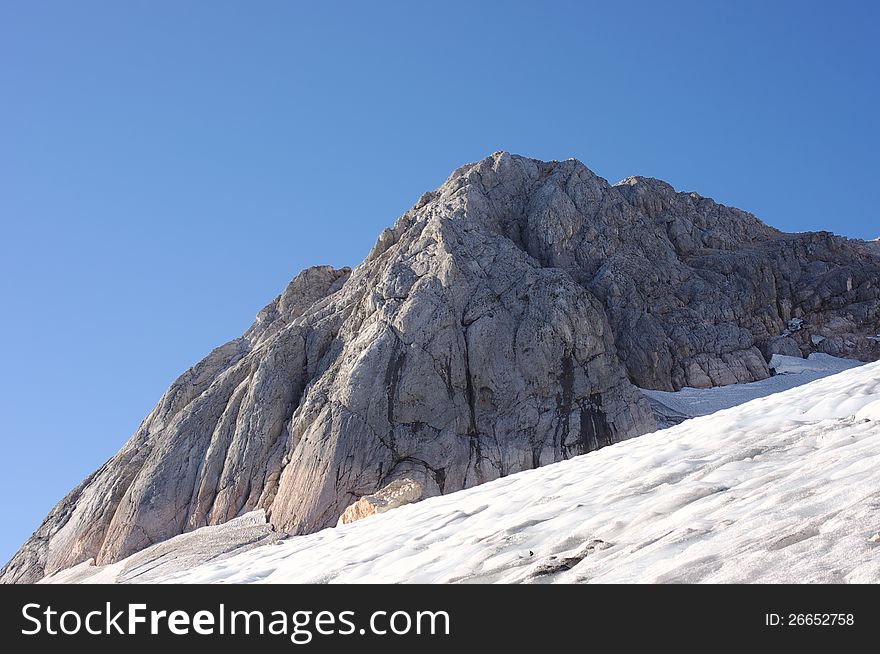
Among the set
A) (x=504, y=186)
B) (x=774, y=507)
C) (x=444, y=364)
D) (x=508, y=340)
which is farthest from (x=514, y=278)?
(x=774, y=507)

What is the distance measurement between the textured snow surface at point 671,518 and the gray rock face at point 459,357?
1852 centimetres

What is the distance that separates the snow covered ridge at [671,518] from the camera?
162 inches

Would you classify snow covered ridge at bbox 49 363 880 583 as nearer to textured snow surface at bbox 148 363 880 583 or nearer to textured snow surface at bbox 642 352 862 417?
textured snow surface at bbox 148 363 880 583

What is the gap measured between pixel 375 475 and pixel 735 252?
30.4 m

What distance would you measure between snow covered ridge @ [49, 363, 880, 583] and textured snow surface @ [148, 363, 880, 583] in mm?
15

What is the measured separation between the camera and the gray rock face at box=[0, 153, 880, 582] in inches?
1129

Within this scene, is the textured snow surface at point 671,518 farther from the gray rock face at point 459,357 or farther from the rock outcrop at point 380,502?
the gray rock face at point 459,357

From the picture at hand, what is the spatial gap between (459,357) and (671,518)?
87.2ft

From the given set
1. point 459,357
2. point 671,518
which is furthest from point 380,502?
point 459,357

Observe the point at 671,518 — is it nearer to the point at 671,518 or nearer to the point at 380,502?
the point at 671,518

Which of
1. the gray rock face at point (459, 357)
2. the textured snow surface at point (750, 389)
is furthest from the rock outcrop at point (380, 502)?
the textured snow surface at point (750, 389)

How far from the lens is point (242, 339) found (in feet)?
136

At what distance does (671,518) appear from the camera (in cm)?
511

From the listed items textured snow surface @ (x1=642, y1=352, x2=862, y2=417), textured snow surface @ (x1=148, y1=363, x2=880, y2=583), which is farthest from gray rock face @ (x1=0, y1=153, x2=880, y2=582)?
textured snow surface @ (x1=148, y1=363, x2=880, y2=583)
